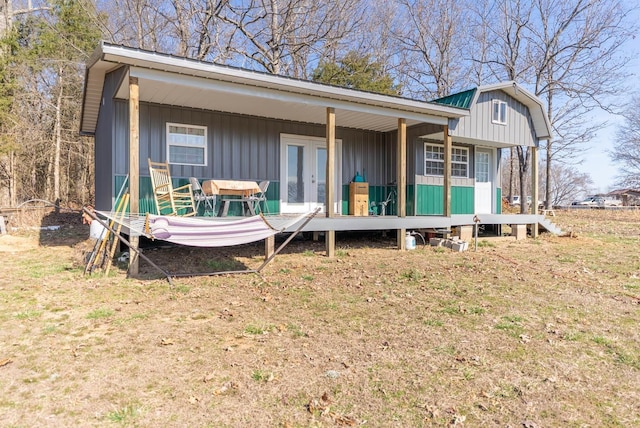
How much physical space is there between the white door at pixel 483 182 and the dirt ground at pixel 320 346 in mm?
5271

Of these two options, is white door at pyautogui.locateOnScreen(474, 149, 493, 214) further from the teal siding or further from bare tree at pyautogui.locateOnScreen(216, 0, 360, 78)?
bare tree at pyautogui.locateOnScreen(216, 0, 360, 78)

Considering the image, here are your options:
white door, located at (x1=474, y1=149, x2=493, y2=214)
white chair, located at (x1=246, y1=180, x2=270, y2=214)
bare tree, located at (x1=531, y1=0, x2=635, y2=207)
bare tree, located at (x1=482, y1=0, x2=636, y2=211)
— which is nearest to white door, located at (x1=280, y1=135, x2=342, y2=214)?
white chair, located at (x1=246, y1=180, x2=270, y2=214)

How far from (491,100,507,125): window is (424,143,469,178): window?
3.92 ft

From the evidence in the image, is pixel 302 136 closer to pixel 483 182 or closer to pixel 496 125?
pixel 496 125

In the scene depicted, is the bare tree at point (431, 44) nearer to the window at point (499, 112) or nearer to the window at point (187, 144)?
the window at point (499, 112)

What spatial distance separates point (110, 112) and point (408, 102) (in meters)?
5.53

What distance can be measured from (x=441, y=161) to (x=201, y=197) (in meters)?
6.36

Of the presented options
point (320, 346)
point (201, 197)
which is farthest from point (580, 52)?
point (320, 346)

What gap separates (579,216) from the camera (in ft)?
60.3

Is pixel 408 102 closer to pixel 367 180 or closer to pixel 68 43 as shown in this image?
pixel 367 180

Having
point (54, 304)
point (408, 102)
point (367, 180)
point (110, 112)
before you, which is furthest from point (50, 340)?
point (367, 180)

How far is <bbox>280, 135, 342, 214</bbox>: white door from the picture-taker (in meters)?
9.41

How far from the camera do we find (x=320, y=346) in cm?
340

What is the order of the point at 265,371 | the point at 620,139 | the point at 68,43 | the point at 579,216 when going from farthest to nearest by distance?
the point at 620,139
the point at 579,216
the point at 68,43
the point at 265,371
